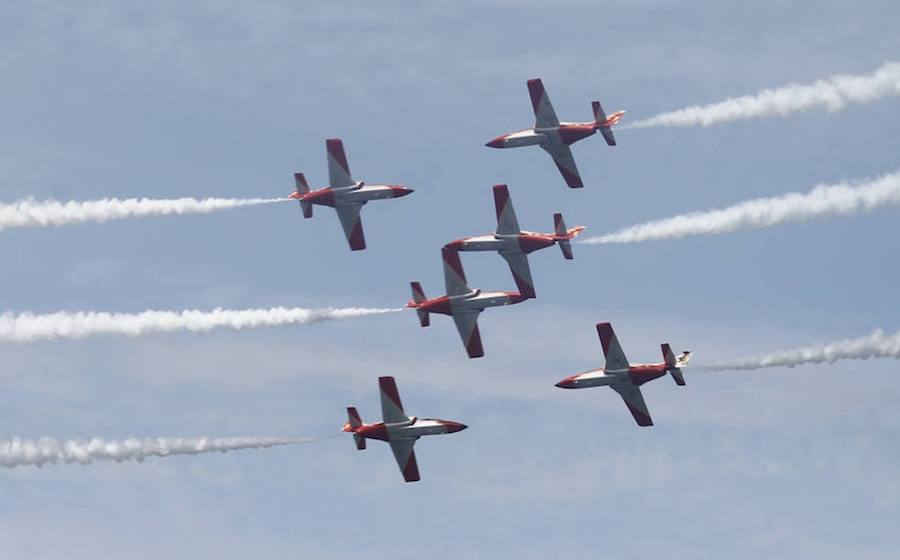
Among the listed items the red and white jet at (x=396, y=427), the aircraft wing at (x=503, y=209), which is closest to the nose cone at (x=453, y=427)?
the red and white jet at (x=396, y=427)

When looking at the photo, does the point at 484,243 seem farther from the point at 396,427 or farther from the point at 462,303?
the point at 396,427

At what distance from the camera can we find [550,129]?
5669 inches

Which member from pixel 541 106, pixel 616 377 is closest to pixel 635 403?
pixel 616 377

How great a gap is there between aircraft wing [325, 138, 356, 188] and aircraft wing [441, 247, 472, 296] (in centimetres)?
1077

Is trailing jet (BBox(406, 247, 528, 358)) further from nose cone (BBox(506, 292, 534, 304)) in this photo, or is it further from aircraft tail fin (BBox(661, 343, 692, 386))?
aircraft tail fin (BBox(661, 343, 692, 386))

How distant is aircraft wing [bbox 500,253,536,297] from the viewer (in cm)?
14212

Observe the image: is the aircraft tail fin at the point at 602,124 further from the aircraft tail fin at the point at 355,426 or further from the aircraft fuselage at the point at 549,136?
the aircraft tail fin at the point at 355,426

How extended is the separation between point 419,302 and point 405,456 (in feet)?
45.9

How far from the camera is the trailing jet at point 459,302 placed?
139500 mm

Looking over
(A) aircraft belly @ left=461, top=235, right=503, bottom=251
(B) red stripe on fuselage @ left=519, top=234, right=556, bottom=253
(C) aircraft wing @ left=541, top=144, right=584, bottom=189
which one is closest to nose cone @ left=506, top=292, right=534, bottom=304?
(B) red stripe on fuselage @ left=519, top=234, right=556, bottom=253

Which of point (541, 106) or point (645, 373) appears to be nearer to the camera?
point (645, 373)

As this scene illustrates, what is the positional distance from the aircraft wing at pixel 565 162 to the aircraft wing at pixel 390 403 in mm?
26644

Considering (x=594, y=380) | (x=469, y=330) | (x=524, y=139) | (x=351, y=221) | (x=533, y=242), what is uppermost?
(x=524, y=139)

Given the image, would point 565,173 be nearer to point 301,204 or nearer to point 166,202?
point 301,204
